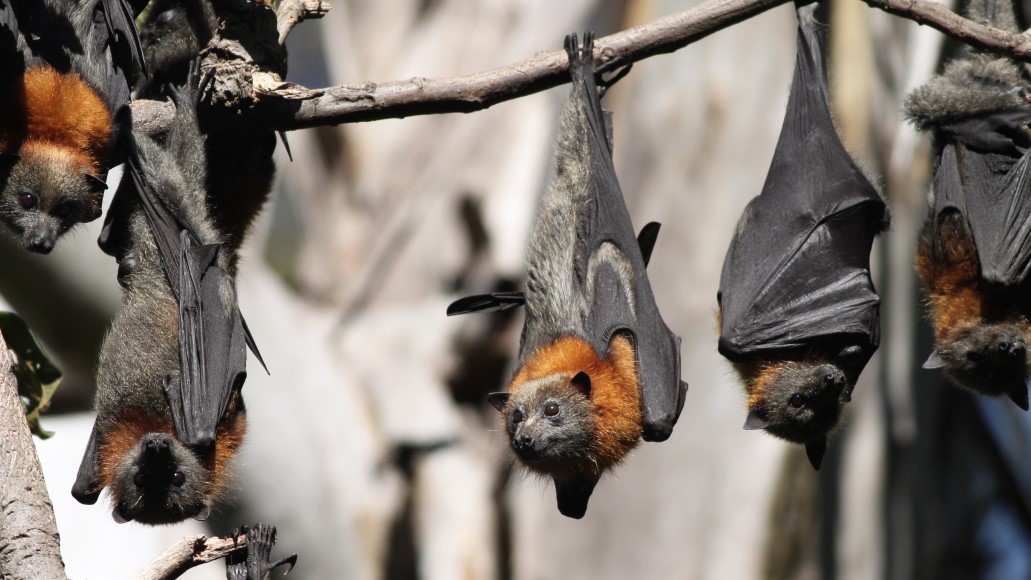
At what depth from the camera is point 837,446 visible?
35.5ft

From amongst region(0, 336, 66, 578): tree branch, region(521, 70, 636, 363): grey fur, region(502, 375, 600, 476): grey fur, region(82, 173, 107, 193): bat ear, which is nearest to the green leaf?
region(82, 173, 107, 193): bat ear

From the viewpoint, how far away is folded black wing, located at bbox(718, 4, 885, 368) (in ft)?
17.8

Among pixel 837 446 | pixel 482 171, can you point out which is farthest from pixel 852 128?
pixel 482 171

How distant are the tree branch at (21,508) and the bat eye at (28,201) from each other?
3.07 feet

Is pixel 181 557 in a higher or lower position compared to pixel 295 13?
lower

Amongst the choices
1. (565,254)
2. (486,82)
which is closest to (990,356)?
(565,254)

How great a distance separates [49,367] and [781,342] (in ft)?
12.2

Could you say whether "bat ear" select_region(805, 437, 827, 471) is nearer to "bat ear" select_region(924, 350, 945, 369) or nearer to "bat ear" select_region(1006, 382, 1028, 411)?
"bat ear" select_region(924, 350, 945, 369)

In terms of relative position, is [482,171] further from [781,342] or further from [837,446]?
[781,342]

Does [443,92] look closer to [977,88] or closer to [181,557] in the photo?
[181,557]

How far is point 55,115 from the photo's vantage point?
4.10 metres

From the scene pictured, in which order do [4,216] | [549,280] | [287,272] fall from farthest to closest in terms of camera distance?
[287,272]
[549,280]
[4,216]

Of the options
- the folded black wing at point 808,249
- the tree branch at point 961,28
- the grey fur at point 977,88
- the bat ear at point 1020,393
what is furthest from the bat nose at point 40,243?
the bat ear at point 1020,393

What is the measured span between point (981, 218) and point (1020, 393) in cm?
99
